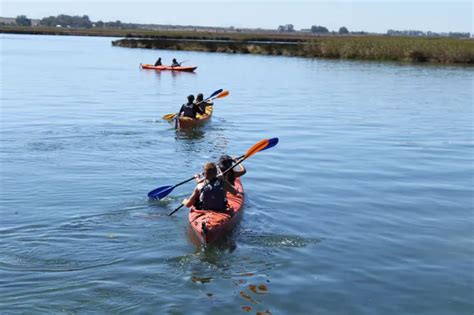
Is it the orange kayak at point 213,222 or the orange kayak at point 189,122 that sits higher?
the orange kayak at point 189,122

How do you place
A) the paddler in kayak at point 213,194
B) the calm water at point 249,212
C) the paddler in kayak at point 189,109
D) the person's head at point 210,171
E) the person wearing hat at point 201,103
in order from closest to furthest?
the calm water at point 249,212 → the person's head at point 210,171 → the paddler in kayak at point 213,194 → the paddler in kayak at point 189,109 → the person wearing hat at point 201,103

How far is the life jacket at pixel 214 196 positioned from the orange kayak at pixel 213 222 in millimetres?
117

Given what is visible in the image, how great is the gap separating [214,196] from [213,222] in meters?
0.69

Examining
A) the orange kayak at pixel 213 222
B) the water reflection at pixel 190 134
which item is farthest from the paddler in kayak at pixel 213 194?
the water reflection at pixel 190 134

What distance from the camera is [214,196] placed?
10789 mm

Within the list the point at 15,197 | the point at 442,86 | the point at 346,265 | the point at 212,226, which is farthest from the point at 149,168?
the point at 442,86

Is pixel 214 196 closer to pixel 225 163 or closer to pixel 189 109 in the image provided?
pixel 225 163

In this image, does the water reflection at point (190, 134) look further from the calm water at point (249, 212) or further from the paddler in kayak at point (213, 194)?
the paddler in kayak at point (213, 194)

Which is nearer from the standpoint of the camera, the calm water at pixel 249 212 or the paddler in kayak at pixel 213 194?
the calm water at pixel 249 212

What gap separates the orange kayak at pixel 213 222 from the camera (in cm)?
998

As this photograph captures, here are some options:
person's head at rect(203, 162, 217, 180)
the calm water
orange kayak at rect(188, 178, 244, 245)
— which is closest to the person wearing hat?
the calm water

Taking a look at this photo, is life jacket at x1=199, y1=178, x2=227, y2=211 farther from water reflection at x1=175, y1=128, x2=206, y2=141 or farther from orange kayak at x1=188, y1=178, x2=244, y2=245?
water reflection at x1=175, y1=128, x2=206, y2=141

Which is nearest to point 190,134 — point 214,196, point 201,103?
point 201,103

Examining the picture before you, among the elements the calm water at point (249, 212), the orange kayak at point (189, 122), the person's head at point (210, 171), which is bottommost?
the calm water at point (249, 212)
